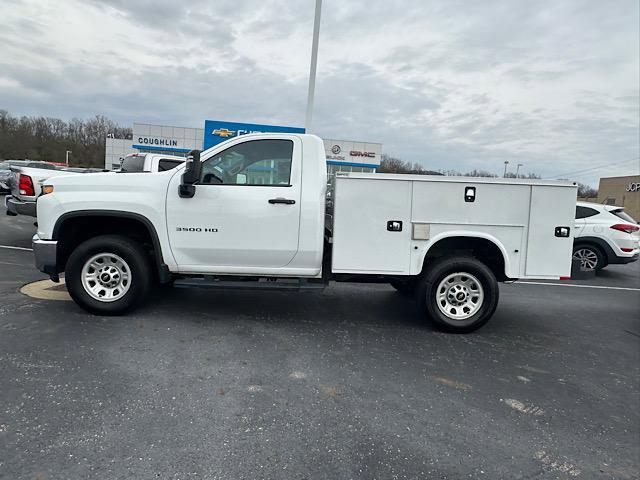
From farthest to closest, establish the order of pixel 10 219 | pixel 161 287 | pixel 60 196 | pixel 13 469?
pixel 10 219
pixel 161 287
pixel 60 196
pixel 13 469

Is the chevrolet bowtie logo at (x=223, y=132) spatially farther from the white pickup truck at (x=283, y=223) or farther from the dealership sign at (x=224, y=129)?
the white pickup truck at (x=283, y=223)

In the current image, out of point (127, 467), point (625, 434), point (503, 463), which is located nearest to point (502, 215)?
point (625, 434)

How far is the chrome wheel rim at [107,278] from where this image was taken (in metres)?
5.17

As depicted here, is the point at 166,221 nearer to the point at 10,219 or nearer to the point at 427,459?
the point at 427,459

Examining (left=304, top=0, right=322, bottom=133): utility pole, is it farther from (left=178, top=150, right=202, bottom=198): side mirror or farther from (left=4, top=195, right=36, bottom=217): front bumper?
(left=178, top=150, right=202, bottom=198): side mirror

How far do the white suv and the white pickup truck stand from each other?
588 cm

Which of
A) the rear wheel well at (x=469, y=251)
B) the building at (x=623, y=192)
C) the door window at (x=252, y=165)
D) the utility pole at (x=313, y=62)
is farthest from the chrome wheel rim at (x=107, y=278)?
the building at (x=623, y=192)

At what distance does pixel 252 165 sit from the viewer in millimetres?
5199

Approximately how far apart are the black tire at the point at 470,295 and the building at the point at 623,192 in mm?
46419

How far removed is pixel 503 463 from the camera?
295 cm

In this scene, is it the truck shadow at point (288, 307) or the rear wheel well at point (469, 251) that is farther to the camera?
the truck shadow at point (288, 307)

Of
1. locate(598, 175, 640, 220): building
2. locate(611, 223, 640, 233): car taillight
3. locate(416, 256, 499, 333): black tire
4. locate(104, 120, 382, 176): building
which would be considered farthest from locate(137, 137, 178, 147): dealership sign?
locate(598, 175, 640, 220): building

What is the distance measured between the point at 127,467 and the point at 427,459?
180cm

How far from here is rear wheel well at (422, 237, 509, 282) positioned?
5383mm
